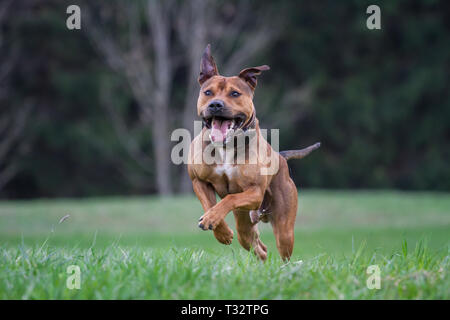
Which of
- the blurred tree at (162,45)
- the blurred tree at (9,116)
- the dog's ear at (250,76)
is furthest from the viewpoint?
the blurred tree at (9,116)

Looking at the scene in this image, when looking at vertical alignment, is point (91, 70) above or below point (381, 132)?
above

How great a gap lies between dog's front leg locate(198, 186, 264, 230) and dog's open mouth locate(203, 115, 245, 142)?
19.7 inches

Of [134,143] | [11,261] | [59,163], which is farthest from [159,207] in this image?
[11,261]

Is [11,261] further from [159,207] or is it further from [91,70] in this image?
[91,70]

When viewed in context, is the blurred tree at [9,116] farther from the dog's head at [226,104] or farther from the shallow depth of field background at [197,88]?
the dog's head at [226,104]

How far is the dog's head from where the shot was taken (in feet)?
16.0

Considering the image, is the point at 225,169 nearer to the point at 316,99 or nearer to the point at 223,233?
the point at 223,233

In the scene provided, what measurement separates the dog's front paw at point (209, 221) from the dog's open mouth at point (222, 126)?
638 millimetres

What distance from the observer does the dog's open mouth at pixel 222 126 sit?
16.1ft

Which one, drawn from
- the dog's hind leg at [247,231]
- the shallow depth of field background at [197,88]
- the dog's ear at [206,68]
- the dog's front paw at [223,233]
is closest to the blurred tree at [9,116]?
the shallow depth of field background at [197,88]

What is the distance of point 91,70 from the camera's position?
2586cm
